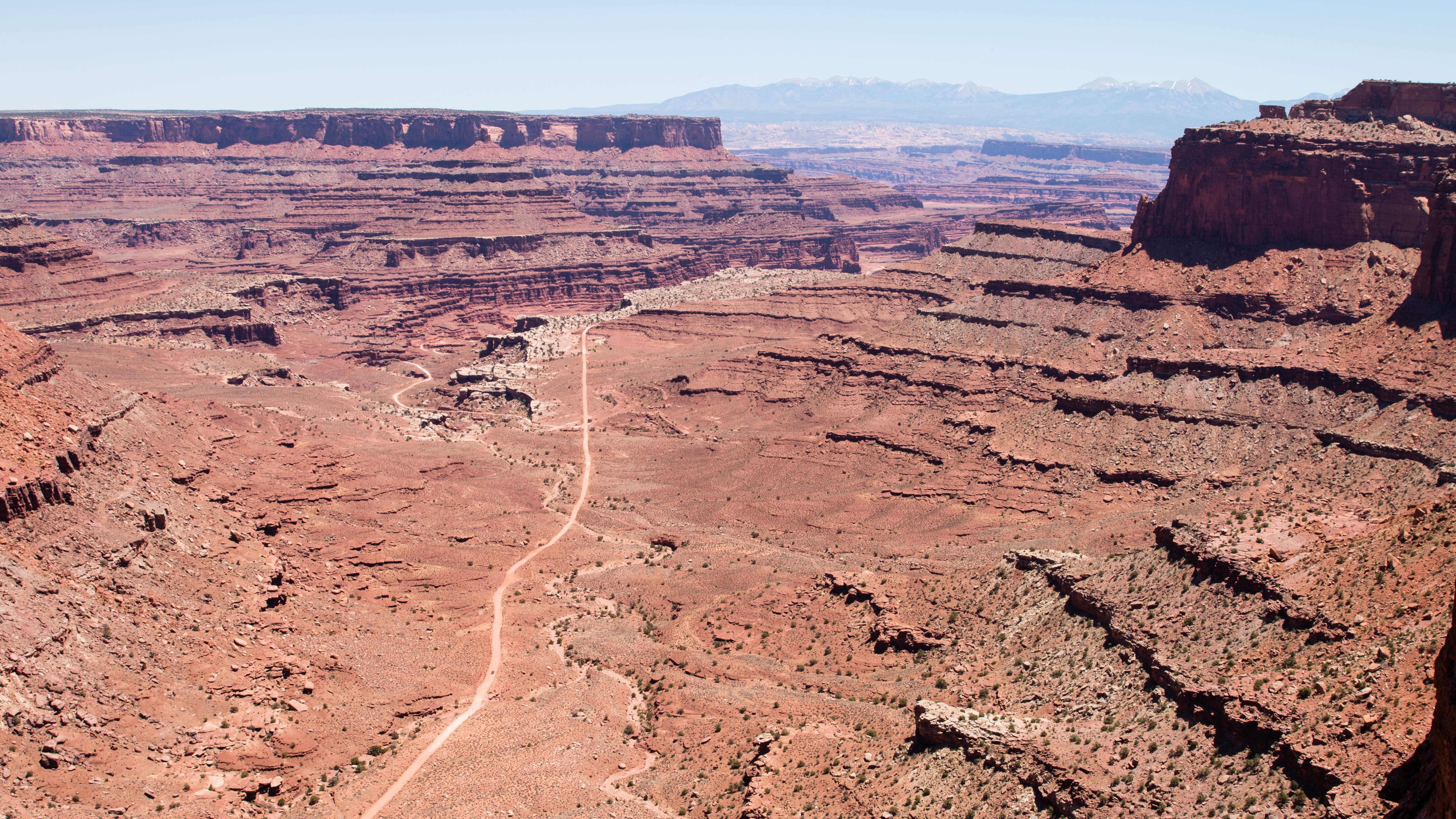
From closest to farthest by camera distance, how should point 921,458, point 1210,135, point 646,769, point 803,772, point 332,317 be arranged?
point 803,772 → point 646,769 → point 921,458 → point 1210,135 → point 332,317

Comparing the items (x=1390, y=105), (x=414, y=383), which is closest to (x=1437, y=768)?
(x=1390, y=105)

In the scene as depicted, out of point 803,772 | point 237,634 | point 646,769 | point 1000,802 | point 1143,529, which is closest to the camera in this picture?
point 1000,802

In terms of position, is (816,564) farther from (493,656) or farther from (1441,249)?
(1441,249)

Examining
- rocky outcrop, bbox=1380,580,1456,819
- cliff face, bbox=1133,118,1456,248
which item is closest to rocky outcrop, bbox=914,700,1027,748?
rocky outcrop, bbox=1380,580,1456,819

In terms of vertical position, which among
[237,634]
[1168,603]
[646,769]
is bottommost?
[646,769]

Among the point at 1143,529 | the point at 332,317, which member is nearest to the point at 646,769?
the point at 1143,529

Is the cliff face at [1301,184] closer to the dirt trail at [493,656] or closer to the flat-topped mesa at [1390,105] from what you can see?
the flat-topped mesa at [1390,105]

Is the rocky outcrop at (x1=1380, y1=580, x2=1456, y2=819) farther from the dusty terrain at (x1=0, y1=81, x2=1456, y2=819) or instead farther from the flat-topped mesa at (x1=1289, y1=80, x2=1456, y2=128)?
the flat-topped mesa at (x1=1289, y1=80, x2=1456, y2=128)

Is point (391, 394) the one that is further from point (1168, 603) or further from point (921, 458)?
point (1168, 603)
